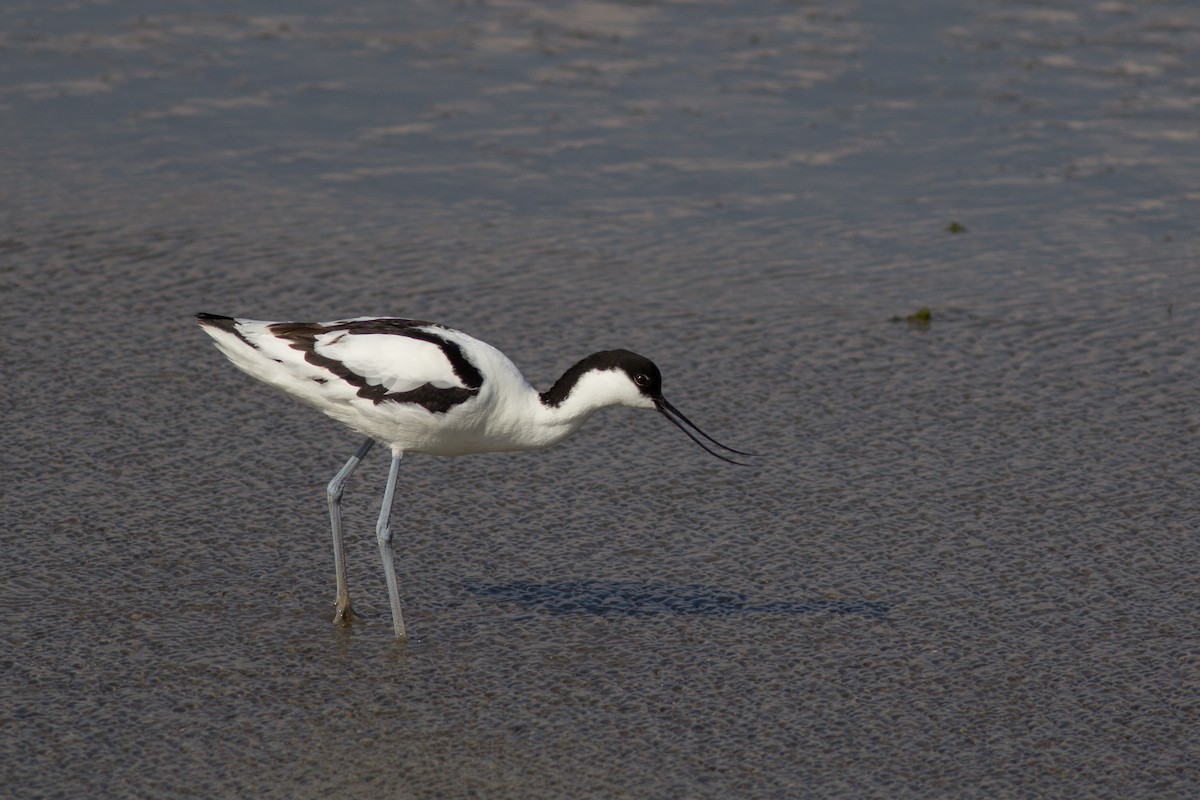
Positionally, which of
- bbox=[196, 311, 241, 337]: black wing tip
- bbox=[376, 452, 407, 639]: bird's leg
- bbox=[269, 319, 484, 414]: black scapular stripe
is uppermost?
bbox=[196, 311, 241, 337]: black wing tip

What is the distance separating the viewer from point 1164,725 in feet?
16.0

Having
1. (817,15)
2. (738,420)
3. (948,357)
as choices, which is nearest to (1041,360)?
(948,357)

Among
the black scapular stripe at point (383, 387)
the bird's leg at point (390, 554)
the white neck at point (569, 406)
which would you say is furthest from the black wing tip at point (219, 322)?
the white neck at point (569, 406)

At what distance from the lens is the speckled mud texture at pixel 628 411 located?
484 centimetres

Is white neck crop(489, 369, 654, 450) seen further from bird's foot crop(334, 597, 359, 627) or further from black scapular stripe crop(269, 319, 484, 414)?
bird's foot crop(334, 597, 359, 627)

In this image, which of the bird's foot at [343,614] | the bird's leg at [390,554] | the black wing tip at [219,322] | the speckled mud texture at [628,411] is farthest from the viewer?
the black wing tip at [219,322]

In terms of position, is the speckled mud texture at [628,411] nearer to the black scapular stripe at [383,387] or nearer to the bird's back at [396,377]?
the bird's back at [396,377]

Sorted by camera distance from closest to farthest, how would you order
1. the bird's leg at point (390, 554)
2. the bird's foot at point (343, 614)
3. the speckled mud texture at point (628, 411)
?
the speckled mud texture at point (628, 411)
the bird's leg at point (390, 554)
the bird's foot at point (343, 614)

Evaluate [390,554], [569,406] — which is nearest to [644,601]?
[569,406]

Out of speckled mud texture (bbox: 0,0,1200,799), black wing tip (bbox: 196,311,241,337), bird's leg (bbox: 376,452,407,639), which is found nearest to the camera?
speckled mud texture (bbox: 0,0,1200,799)

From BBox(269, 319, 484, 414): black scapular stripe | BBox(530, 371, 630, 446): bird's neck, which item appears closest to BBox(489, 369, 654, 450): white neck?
BBox(530, 371, 630, 446): bird's neck

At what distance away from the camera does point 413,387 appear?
537cm

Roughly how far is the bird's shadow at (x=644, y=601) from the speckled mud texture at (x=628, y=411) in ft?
0.06

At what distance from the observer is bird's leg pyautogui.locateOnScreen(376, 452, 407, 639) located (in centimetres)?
534
